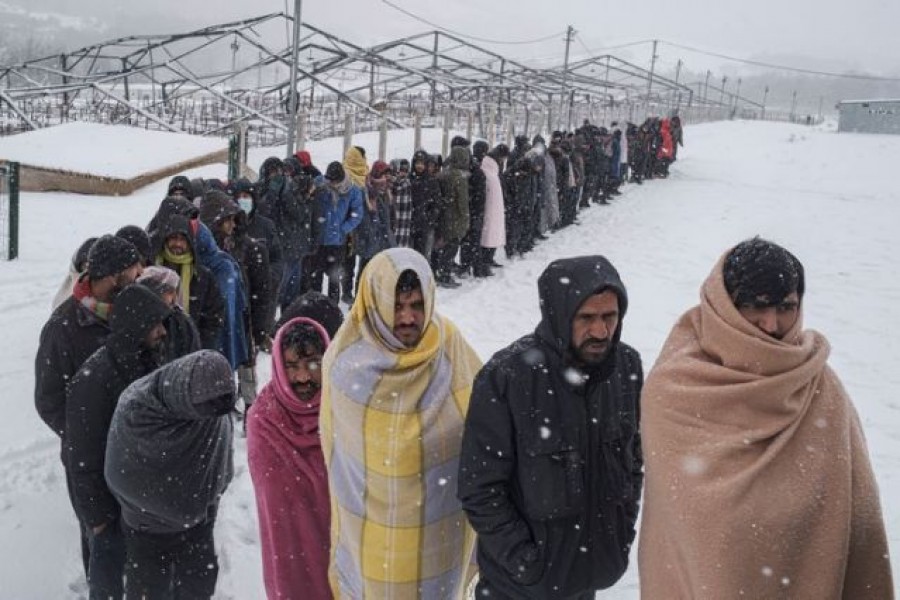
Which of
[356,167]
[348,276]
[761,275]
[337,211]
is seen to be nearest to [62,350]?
[761,275]

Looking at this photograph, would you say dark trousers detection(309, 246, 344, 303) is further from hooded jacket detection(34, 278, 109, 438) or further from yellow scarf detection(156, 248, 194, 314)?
hooded jacket detection(34, 278, 109, 438)

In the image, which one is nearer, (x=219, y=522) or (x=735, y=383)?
(x=735, y=383)

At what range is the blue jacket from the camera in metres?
7.22

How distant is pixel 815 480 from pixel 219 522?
9.89ft

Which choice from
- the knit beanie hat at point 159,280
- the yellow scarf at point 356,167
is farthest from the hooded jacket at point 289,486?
the yellow scarf at point 356,167

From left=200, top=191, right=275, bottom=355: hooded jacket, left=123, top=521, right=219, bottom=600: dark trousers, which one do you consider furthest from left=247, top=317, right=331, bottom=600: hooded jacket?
left=200, top=191, right=275, bottom=355: hooded jacket

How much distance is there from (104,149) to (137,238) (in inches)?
422

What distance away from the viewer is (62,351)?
289cm

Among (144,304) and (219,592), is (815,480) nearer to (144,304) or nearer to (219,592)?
(144,304)

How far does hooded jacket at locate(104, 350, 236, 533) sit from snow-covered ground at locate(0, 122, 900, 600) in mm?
921

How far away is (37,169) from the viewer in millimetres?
11383

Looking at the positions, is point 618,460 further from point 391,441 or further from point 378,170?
point 378,170

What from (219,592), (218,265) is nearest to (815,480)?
(219,592)

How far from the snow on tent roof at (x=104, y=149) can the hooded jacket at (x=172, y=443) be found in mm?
10335
